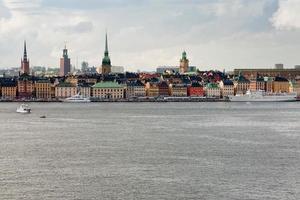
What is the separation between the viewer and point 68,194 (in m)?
17.9

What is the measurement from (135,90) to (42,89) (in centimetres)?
997

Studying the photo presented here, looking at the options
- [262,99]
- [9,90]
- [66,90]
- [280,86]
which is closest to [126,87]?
[66,90]

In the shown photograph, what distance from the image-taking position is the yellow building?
90562mm

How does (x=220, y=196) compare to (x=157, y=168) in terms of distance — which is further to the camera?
(x=157, y=168)

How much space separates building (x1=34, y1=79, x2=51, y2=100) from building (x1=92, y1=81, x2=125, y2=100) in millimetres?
5378

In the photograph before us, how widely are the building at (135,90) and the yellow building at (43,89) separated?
27.9 ft

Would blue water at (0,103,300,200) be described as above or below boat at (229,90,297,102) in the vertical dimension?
below

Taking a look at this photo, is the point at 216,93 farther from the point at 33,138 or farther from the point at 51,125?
the point at 33,138

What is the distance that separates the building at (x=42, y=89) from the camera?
90.6 metres

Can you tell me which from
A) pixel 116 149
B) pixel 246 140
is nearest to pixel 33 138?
pixel 116 149

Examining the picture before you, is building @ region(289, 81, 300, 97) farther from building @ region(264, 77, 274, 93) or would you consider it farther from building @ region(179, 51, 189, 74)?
building @ region(179, 51, 189, 74)

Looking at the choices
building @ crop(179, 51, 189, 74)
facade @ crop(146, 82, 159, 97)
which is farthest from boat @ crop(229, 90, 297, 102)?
building @ crop(179, 51, 189, 74)

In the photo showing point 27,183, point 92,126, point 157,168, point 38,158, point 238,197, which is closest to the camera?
point 238,197

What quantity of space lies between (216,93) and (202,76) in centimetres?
1475
